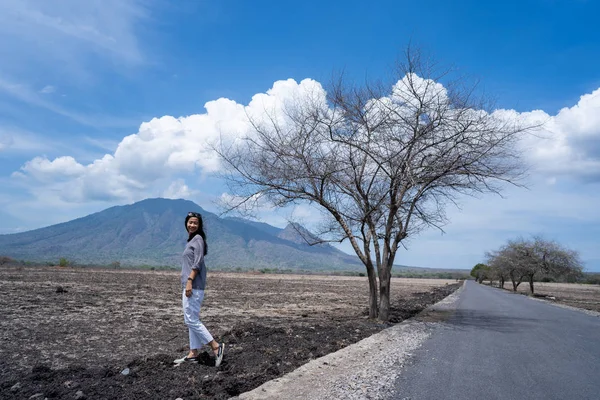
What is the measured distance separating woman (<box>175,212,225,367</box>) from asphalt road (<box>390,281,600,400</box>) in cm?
264

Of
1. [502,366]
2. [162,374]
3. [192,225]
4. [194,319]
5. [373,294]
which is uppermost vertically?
[192,225]

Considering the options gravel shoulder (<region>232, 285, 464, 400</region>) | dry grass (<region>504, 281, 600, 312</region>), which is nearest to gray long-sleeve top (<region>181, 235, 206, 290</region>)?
gravel shoulder (<region>232, 285, 464, 400</region>)

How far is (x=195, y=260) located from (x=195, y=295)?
505mm

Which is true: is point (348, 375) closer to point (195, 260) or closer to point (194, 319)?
point (194, 319)

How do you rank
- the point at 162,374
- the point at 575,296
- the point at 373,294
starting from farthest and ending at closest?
the point at 575,296
the point at 373,294
the point at 162,374

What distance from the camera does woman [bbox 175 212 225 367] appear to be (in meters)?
6.30

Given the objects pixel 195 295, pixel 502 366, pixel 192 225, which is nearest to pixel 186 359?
pixel 195 295

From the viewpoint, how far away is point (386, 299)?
13.8m

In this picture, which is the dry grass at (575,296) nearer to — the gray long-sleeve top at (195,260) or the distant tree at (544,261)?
the distant tree at (544,261)

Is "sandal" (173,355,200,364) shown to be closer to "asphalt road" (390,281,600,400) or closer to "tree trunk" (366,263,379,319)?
"asphalt road" (390,281,600,400)

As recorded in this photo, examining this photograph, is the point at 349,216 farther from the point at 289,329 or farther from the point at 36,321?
the point at 36,321

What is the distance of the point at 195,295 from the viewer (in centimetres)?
642

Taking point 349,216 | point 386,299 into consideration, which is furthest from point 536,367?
point 349,216

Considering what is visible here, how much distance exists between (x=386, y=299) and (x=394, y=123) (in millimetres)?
5316
